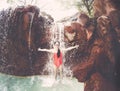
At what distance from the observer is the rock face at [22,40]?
414cm

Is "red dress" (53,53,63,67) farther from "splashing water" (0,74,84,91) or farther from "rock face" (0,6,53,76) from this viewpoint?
"splashing water" (0,74,84,91)

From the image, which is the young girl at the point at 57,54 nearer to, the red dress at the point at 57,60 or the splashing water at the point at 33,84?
the red dress at the point at 57,60

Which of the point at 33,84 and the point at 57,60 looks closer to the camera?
the point at 33,84

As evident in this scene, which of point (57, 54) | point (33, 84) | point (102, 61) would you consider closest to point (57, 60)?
point (57, 54)

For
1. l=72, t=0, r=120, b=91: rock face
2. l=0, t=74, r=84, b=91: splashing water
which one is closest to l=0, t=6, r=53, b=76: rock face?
l=0, t=74, r=84, b=91: splashing water

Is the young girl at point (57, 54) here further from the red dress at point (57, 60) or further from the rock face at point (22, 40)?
the rock face at point (22, 40)

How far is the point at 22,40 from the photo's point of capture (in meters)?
4.21

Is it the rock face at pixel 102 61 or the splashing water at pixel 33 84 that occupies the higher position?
the rock face at pixel 102 61

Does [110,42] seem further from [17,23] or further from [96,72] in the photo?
[17,23]

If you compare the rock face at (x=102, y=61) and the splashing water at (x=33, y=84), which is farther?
the rock face at (x=102, y=61)

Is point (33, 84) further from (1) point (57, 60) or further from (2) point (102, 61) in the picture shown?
(2) point (102, 61)

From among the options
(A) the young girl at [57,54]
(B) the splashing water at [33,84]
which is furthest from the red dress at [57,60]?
(B) the splashing water at [33,84]

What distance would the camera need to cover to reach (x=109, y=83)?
424 centimetres

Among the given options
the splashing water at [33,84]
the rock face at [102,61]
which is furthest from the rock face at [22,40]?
the rock face at [102,61]
